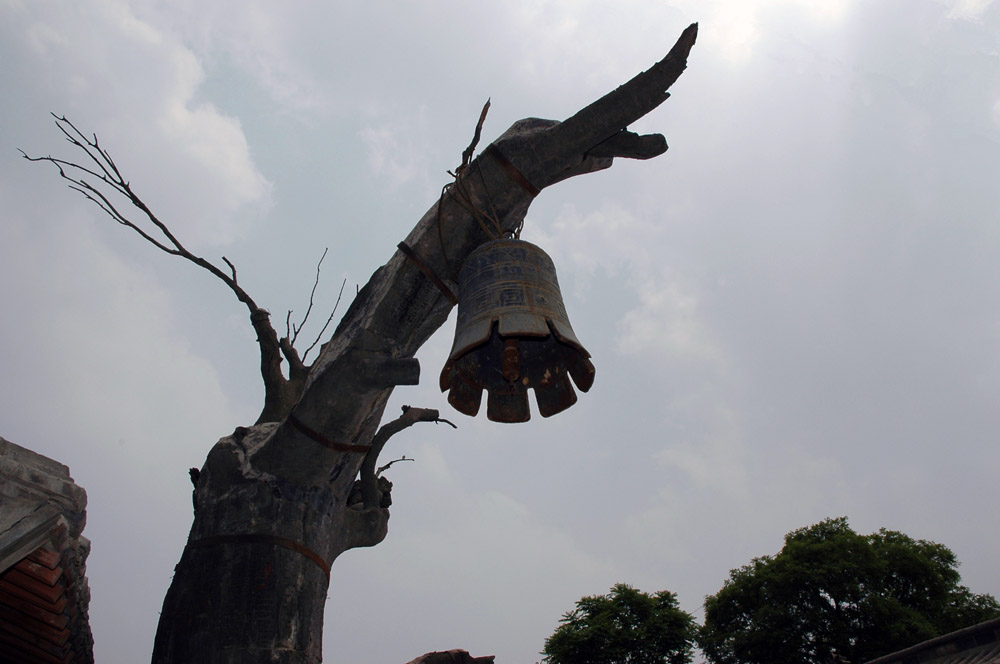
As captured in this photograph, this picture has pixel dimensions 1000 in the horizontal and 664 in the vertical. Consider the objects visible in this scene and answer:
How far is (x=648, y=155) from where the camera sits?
3.74m

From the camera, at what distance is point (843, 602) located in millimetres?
18641

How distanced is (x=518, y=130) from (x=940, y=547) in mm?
23231

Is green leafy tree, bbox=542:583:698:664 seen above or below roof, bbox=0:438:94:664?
above

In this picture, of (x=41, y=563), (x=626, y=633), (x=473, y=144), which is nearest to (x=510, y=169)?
(x=473, y=144)

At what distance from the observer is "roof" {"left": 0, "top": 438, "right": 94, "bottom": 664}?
202 centimetres

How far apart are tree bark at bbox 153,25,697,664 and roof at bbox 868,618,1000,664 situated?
10360mm

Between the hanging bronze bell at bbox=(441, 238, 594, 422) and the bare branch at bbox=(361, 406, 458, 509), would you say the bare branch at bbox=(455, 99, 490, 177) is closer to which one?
the hanging bronze bell at bbox=(441, 238, 594, 422)

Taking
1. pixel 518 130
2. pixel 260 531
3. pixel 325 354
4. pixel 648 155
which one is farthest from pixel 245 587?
pixel 648 155

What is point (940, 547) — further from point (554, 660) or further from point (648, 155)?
point (648, 155)

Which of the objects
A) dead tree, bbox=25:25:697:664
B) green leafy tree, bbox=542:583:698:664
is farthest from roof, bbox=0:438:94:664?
green leafy tree, bbox=542:583:698:664

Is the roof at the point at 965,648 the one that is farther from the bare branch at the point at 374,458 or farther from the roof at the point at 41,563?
the roof at the point at 41,563

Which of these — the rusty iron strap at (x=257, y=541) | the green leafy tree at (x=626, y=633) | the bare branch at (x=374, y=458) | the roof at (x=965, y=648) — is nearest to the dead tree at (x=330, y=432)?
the rusty iron strap at (x=257, y=541)

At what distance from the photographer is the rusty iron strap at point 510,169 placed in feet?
11.2

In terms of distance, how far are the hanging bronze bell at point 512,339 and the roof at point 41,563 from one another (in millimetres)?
1585
